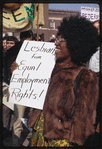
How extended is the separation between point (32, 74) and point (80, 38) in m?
0.75

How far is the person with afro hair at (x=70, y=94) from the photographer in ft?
4.83

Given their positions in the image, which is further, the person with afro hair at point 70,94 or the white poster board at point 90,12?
the white poster board at point 90,12

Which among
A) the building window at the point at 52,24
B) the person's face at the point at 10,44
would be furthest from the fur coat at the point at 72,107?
the building window at the point at 52,24

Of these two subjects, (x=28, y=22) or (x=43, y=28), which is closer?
(x=28, y=22)

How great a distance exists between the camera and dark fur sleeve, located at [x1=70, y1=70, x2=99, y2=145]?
1.45 m

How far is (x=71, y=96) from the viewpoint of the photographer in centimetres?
155

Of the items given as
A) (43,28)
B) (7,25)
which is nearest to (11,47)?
(7,25)

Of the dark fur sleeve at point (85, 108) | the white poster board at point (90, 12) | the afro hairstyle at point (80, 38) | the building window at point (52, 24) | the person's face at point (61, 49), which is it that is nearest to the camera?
the dark fur sleeve at point (85, 108)

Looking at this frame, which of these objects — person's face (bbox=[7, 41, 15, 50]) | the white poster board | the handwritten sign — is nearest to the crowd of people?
the handwritten sign

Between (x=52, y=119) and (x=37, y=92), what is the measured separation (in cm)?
41

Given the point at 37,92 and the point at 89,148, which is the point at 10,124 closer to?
the point at 37,92

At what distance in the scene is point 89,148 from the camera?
1469 millimetres

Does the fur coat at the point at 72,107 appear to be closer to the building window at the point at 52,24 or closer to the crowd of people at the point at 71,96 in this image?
the crowd of people at the point at 71,96

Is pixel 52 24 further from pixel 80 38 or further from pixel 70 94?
pixel 70 94
